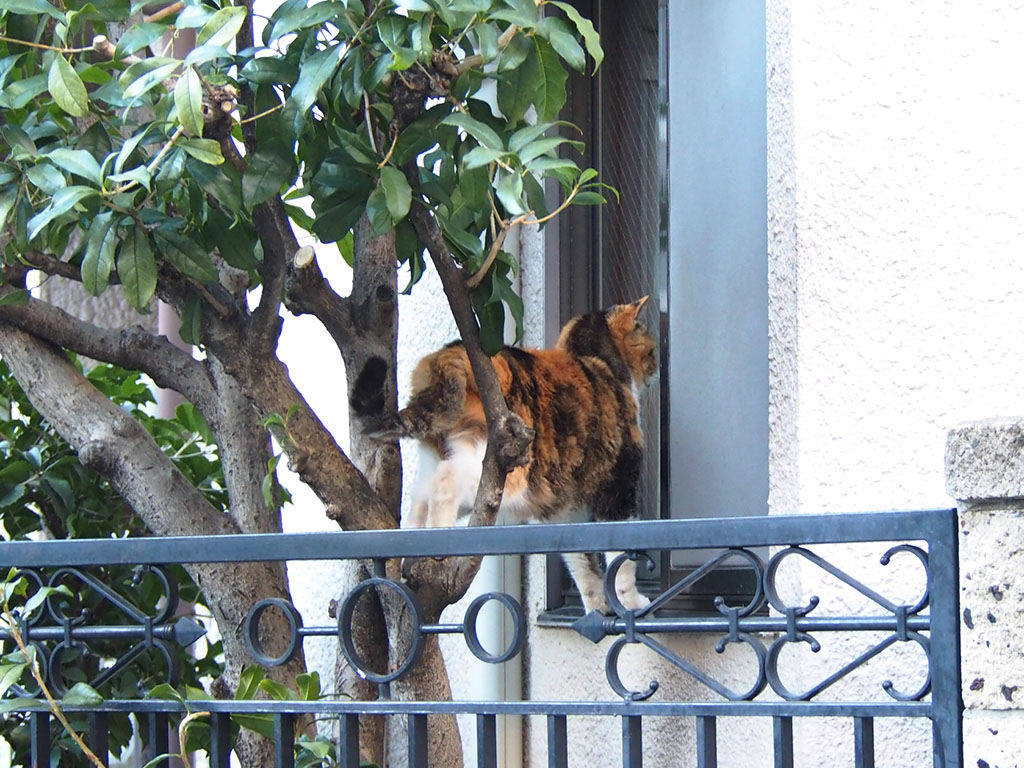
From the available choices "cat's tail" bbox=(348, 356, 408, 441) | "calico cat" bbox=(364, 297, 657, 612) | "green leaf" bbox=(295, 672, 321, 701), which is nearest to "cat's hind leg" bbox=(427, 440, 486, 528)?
"calico cat" bbox=(364, 297, 657, 612)

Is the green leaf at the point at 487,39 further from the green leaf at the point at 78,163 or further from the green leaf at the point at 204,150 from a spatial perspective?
the green leaf at the point at 78,163

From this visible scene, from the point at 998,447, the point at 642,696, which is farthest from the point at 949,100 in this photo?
the point at 642,696

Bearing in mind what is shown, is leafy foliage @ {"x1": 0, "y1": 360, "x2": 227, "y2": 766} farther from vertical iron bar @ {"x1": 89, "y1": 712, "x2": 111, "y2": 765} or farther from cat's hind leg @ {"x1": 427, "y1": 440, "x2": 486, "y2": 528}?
vertical iron bar @ {"x1": 89, "y1": 712, "x2": 111, "y2": 765}

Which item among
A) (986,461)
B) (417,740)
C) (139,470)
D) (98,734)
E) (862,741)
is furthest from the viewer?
(139,470)

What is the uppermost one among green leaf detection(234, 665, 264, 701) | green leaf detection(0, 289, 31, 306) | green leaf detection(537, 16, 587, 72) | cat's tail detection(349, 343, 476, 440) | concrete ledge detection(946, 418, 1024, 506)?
green leaf detection(537, 16, 587, 72)

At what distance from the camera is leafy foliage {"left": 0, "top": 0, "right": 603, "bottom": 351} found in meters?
2.04

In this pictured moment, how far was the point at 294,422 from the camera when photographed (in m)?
2.56

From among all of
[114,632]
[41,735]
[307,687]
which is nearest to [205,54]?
[114,632]

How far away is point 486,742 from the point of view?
1790mm

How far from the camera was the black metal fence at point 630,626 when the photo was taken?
5.03 feet

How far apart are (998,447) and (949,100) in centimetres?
128

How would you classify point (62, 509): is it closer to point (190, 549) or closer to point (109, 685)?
point (109, 685)

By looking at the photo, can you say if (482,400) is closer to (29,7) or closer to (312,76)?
(312,76)

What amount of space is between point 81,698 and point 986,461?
1.52 m
